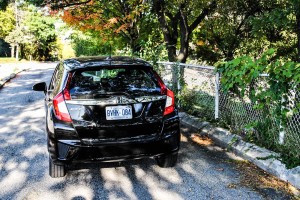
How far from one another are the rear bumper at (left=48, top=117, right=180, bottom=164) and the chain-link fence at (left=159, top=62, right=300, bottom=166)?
5.01 feet

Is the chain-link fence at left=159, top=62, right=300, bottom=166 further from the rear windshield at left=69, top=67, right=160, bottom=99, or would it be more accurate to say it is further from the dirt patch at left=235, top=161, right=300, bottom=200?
the rear windshield at left=69, top=67, right=160, bottom=99

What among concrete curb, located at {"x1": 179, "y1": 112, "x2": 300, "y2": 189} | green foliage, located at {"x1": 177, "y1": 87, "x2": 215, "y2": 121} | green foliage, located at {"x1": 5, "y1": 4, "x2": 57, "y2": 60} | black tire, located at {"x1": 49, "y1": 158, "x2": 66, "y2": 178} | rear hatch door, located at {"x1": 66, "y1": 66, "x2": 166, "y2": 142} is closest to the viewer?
rear hatch door, located at {"x1": 66, "y1": 66, "x2": 166, "y2": 142}

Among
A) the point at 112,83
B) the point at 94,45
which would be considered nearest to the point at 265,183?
the point at 112,83

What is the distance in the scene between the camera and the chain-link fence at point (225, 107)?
166 inches

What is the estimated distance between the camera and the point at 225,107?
19.1 ft

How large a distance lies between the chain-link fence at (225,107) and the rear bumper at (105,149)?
1.53m

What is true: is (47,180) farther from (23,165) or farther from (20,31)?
(20,31)

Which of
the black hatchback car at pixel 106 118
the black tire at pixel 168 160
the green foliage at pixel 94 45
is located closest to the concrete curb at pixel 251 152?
the black tire at pixel 168 160

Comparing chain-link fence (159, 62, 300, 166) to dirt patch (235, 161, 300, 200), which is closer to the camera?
dirt patch (235, 161, 300, 200)

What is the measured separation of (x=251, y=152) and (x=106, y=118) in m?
2.45

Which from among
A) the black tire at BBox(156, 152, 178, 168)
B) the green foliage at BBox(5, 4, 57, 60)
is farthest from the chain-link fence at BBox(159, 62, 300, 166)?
the green foliage at BBox(5, 4, 57, 60)

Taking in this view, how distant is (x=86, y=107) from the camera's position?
3467 millimetres

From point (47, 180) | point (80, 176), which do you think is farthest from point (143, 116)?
point (47, 180)

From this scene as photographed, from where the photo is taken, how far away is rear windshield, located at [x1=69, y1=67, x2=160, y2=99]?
357 centimetres
